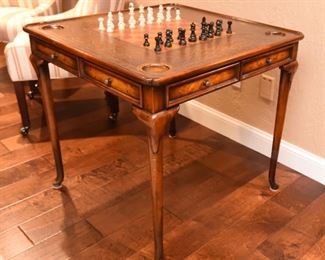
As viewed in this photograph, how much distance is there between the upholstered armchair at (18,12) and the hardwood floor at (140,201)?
65cm

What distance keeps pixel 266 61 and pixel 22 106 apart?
1434 mm

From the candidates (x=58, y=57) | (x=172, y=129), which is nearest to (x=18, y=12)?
(x=172, y=129)

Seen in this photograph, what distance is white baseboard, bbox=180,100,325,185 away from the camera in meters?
1.88

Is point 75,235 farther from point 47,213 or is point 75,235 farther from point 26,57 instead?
point 26,57

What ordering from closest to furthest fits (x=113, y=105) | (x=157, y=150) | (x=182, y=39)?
(x=157, y=150) → (x=182, y=39) → (x=113, y=105)

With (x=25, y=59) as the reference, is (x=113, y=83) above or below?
above

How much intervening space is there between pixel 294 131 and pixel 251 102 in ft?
0.89

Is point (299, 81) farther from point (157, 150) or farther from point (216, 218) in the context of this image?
point (157, 150)

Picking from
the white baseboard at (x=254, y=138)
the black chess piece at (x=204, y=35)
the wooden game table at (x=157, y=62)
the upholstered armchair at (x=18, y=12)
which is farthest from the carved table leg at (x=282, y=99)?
the upholstered armchair at (x=18, y=12)

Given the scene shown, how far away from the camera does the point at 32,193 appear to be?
1.83 m

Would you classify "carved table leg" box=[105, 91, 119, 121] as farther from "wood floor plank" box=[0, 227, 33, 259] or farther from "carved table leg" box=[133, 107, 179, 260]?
"carved table leg" box=[133, 107, 179, 260]

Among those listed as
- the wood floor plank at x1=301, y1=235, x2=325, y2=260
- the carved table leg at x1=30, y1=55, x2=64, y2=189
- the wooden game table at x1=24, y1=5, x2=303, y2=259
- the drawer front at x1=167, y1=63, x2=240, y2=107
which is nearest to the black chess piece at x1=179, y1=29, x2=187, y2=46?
Result: the wooden game table at x1=24, y1=5, x2=303, y2=259

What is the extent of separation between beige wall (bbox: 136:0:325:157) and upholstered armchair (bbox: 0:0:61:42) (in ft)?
4.04

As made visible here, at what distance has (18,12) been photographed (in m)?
2.77
